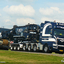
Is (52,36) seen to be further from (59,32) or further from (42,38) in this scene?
(42,38)

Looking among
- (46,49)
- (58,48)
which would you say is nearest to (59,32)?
(58,48)

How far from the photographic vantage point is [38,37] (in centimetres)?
2436

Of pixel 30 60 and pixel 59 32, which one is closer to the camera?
pixel 30 60

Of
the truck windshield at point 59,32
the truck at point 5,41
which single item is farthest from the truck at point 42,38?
the truck at point 5,41

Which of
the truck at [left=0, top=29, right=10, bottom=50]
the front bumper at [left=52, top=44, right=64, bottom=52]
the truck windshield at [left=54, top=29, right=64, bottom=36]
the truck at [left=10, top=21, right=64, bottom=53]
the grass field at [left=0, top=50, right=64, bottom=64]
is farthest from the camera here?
the truck at [left=0, top=29, right=10, bottom=50]

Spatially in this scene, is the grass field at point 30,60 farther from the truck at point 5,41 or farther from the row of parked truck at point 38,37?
the truck at point 5,41

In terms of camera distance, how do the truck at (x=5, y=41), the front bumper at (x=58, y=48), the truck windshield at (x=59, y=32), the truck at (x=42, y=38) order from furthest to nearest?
1. the truck at (x=5, y=41)
2. the truck windshield at (x=59, y=32)
3. the truck at (x=42, y=38)
4. the front bumper at (x=58, y=48)

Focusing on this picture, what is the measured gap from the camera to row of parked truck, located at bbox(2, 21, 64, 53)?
22.3 m

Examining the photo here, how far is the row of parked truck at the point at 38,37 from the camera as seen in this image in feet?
73.2

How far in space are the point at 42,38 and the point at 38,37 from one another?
0.90 m

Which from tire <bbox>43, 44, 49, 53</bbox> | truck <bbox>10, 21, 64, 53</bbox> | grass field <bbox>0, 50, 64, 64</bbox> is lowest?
grass field <bbox>0, 50, 64, 64</bbox>

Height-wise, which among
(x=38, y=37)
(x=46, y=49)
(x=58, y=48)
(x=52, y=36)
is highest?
(x=52, y=36)

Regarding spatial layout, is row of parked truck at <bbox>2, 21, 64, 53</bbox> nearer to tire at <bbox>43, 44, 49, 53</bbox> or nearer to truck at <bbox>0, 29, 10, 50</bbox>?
tire at <bbox>43, 44, 49, 53</bbox>

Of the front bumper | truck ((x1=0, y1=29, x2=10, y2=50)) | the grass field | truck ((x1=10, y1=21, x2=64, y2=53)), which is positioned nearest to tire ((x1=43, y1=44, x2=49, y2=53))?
truck ((x1=10, y1=21, x2=64, y2=53))
